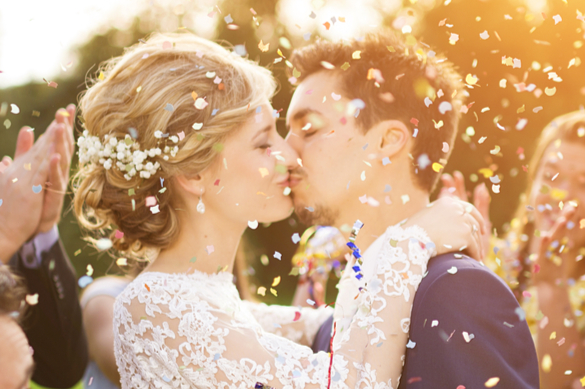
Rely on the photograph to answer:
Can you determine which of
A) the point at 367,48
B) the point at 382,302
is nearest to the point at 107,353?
the point at 382,302

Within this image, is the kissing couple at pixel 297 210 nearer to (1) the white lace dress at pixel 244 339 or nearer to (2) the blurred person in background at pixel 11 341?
(1) the white lace dress at pixel 244 339

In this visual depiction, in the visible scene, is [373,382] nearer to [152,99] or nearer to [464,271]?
[464,271]

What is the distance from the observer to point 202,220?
2.75m

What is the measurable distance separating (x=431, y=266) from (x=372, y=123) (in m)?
1.12

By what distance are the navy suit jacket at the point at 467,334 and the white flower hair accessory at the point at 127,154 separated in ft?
5.20

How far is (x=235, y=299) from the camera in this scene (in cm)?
271

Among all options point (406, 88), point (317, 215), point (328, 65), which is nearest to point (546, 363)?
point (317, 215)

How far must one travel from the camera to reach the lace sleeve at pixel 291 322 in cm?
335

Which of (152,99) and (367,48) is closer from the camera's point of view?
(152,99)

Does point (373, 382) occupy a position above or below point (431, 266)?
below

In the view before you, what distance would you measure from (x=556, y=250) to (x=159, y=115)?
294cm

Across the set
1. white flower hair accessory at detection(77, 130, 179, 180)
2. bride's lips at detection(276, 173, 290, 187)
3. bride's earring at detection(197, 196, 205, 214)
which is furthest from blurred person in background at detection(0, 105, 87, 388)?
bride's lips at detection(276, 173, 290, 187)

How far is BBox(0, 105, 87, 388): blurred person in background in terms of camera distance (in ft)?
9.09

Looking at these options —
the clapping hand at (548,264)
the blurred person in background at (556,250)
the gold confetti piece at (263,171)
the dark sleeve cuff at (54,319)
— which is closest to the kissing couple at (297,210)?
the gold confetti piece at (263,171)
